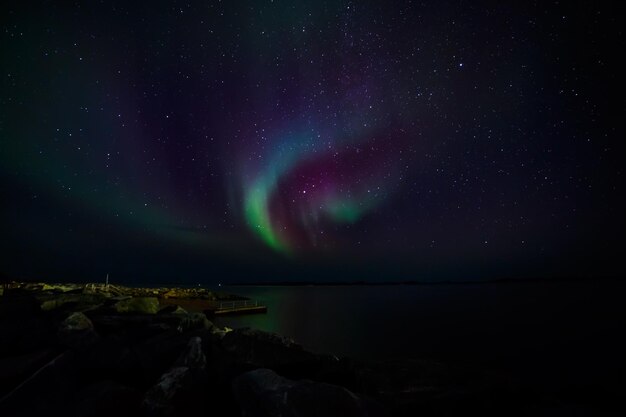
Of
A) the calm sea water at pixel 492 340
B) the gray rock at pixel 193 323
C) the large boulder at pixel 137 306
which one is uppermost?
the large boulder at pixel 137 306

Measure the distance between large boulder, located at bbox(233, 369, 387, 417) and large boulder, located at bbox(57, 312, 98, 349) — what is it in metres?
6.20

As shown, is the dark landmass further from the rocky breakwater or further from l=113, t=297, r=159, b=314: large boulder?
l=113, t=297, r=159, b=314: large boulder

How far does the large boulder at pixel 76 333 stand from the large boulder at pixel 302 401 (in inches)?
244

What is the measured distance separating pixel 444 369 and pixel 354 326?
36744mm

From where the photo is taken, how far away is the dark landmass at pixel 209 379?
621 centimetres

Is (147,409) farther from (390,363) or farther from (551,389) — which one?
(551,389)

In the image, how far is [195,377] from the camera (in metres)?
7.46

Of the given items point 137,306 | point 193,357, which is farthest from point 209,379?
point 137,306

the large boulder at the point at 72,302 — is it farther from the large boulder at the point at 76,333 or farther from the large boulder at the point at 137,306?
the large boulder at the point at 76,333

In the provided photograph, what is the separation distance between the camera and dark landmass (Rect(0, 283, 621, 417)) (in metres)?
6.21

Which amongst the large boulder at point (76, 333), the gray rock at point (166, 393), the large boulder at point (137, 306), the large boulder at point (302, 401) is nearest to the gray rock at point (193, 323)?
the large boulder at point (76, 333)

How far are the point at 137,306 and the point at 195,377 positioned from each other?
Result: 23.2ft

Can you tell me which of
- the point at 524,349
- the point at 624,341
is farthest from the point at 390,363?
the point at 624,341

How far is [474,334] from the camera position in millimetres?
34969
